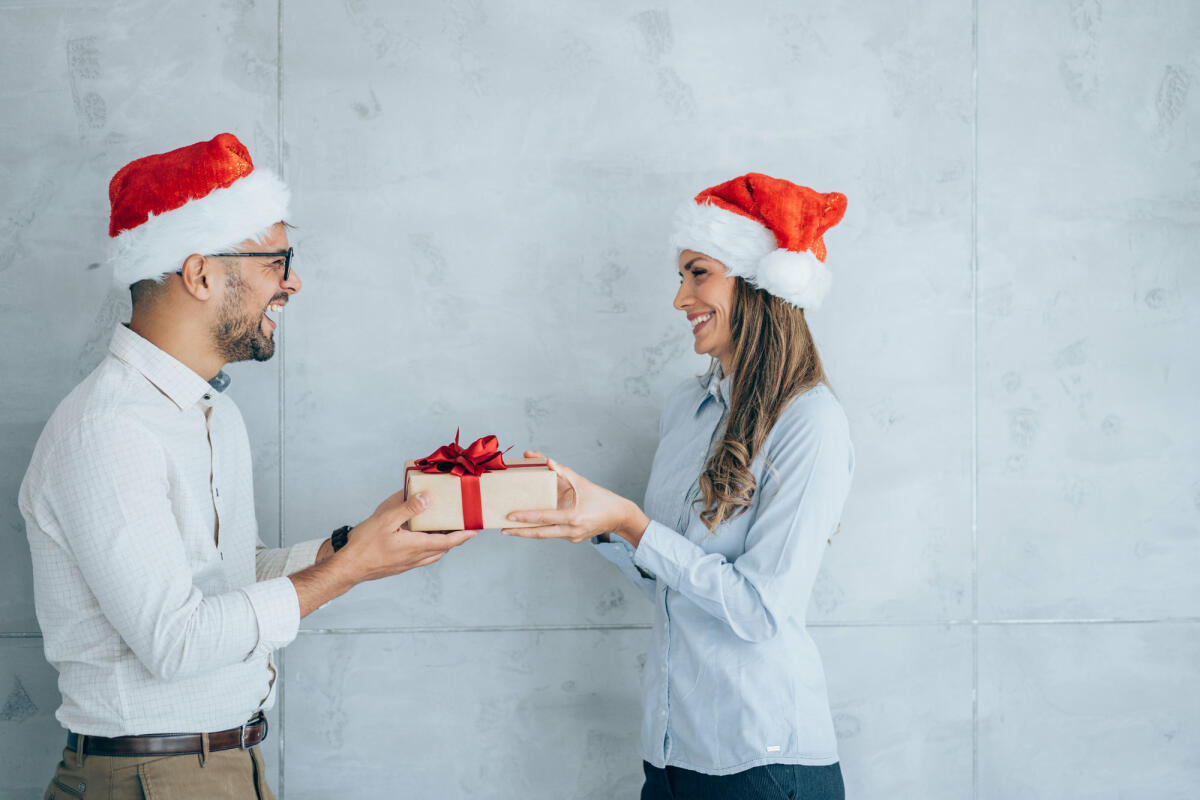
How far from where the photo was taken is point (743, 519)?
1.67 metres

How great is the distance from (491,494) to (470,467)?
0.06m

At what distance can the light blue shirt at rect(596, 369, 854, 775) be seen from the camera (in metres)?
1.59

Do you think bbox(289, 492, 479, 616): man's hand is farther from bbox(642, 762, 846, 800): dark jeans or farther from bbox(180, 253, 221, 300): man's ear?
bbox(642, 762, 846, 800): dark jeans

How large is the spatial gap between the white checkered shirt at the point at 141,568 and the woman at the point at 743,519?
21.4 inches

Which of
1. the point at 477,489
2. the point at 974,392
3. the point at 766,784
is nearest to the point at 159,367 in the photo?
the point at 477,489

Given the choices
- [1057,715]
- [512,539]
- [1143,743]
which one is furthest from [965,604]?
[512,539]

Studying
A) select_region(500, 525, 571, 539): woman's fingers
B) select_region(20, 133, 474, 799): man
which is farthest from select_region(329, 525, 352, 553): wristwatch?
select_region(500, 525, 571, 539): woman's fingers

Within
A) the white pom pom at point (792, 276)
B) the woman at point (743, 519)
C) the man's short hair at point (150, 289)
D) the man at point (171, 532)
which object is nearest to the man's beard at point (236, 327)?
the man at point (171, 532)

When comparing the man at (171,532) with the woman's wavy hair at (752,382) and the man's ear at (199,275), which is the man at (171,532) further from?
the woman's wavy hair at (752,382)

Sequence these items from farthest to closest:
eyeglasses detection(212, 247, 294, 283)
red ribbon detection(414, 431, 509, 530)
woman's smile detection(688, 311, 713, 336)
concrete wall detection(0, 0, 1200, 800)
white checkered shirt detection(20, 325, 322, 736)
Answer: concrete wall detection(0, 0, 1200, 800)
woman's smile detection(688, 311, 713, 336)
eyeglasses detection(212, 247, 294, 283)
red ribbon detection(414, 431, 509, 530)
white checkered shirt detection(20, 325, 322, 736)

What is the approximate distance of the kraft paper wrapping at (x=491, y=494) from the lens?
1.46 meters

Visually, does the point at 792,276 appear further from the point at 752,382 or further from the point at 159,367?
the point at 159,367

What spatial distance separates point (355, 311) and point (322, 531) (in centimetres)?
56

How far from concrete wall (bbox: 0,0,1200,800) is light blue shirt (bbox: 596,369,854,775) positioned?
0.49 meters
